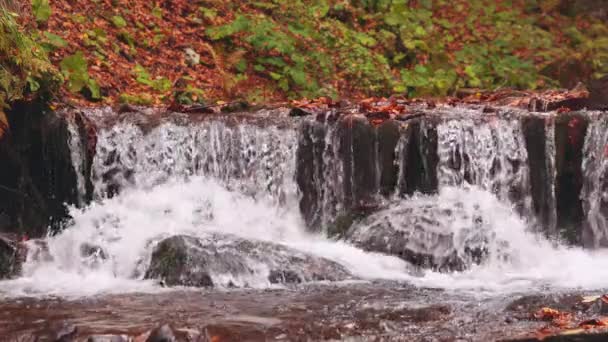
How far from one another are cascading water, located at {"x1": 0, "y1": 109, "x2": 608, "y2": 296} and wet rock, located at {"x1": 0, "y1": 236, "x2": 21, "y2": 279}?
43 centimetres

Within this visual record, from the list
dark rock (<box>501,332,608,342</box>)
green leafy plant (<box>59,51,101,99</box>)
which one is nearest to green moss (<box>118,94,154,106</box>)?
green leafy plant (<box>59,51,101,99</box>)

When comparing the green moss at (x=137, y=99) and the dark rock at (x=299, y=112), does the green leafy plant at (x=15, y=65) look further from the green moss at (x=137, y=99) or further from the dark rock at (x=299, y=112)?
the dark rock at (x=299, y=112)

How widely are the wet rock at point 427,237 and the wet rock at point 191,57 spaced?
523cm

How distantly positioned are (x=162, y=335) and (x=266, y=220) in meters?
4.75

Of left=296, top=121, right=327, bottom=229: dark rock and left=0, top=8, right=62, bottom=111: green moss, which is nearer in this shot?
left=0, top=8, right=62, bottom=111: green moss

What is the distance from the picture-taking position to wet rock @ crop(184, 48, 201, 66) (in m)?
13.0

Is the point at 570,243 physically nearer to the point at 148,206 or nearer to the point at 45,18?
the point at 148,206

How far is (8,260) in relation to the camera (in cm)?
773

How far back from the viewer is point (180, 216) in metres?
9.16

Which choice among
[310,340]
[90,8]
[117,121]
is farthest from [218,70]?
[310,340]

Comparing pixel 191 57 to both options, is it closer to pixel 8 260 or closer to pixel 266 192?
pixel 266 192

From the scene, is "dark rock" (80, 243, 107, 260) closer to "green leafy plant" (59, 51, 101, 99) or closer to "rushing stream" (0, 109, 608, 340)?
"rushing stream" (0, 109, 608, 340)

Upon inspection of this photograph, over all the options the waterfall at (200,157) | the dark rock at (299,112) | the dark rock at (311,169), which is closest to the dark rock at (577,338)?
the dark rock at (311,169)

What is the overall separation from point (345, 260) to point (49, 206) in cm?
347
